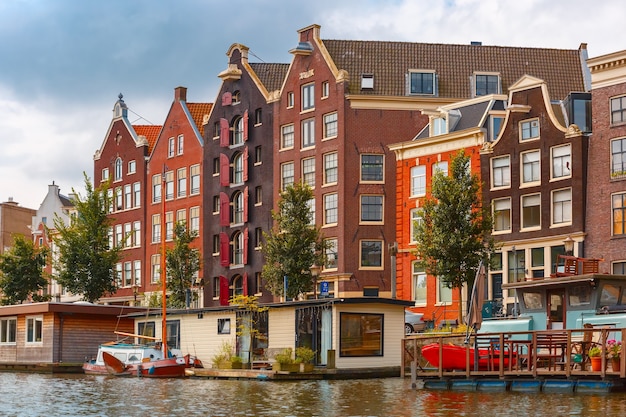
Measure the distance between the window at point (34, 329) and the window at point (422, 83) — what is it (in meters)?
27.0

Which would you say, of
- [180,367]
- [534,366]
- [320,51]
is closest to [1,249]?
[320,51]

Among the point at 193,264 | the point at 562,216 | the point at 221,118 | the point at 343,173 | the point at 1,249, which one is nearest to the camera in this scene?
the point at 562,216

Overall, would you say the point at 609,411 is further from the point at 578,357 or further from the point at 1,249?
the point at 1,249

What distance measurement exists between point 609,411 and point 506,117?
34619 millimetres

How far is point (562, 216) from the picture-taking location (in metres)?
58.9

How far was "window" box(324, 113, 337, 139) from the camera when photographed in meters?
72.4

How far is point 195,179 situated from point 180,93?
282 inches

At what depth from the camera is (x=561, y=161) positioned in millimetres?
59031

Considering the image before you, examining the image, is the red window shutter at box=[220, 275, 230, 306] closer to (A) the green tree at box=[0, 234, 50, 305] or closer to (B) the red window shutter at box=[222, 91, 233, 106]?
(B) the red window shutter at box=[222, 91, 233, 106]

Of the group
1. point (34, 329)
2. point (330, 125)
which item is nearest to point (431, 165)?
point (330, 125)

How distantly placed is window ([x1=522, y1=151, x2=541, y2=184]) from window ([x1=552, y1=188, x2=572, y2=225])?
59.3 inches

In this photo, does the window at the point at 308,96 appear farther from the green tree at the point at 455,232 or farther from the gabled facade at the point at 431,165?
the green tree at the point at 455,232

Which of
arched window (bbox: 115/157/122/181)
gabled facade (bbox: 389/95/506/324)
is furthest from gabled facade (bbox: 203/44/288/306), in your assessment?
arched window (bbox: 115/157/122/181)

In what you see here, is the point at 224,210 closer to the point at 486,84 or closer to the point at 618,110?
the point at 486,84
